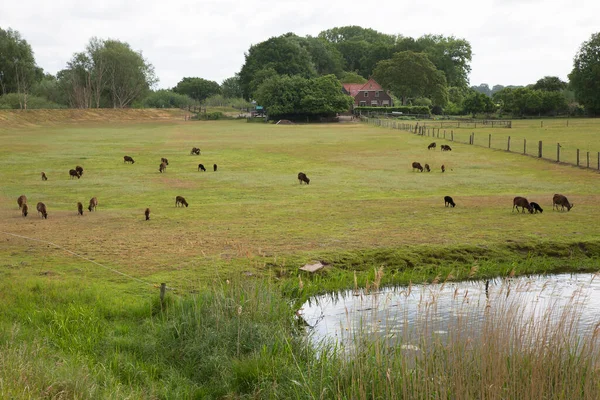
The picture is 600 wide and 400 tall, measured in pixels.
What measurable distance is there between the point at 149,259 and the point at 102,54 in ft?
434

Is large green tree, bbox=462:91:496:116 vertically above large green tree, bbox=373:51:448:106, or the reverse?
large green tree, bbox=373:51:448:106

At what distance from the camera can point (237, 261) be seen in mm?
16734

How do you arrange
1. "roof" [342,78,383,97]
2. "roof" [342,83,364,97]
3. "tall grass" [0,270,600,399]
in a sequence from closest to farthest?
"tall grass" [0,270,600,399] → "roof" [342,78,383,97] → "roof" [342,83,364,97]

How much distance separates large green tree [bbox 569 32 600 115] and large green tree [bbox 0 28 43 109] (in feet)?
321

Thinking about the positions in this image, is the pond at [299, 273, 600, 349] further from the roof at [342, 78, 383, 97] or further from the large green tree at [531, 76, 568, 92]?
the roof at [342, 78, 383, 97]

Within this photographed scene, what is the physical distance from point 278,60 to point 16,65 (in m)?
51.5

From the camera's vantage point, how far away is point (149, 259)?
16969 millimetres

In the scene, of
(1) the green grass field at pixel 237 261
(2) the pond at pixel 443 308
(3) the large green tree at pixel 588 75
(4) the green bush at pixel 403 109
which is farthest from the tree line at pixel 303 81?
(2) the pond at pixel 443 308

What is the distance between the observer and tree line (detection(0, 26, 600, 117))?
114 metres

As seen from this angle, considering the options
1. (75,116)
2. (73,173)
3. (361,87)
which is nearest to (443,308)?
(73,173)

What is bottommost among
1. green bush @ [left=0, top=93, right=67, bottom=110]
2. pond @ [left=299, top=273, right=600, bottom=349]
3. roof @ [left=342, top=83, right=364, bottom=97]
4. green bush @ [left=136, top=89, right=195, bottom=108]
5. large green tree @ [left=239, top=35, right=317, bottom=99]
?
pond @ [left=299, top=273, right=600, bottom=349]

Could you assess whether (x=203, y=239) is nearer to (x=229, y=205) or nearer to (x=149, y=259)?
(x=149, y=259)

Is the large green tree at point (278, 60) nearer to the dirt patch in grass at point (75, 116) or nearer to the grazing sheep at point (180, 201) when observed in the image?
the dirt patch in grass at point (75, 116)

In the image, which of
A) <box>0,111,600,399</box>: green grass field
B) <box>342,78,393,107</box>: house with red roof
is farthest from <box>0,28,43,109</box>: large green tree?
<box>0,111,600,399</box>: green grass field
